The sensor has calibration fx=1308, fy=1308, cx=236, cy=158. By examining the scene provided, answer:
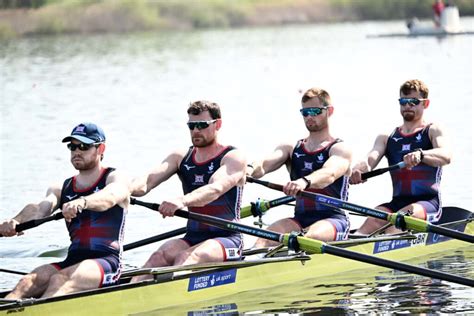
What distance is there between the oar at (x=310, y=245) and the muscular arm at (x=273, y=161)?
1.49 metres

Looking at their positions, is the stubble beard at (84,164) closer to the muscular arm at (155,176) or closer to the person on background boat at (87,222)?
the person on background boat at (87,222)

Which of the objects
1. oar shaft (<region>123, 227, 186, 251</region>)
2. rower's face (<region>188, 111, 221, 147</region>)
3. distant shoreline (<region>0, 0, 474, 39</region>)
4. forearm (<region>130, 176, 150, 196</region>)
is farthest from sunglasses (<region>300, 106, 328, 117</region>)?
distant shoreline (<region>0, 0, 474, 39</region>)

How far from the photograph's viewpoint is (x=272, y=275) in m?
11.9

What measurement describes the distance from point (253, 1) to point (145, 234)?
171 ft

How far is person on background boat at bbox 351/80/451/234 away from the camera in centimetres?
1350

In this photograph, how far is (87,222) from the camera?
10414mm

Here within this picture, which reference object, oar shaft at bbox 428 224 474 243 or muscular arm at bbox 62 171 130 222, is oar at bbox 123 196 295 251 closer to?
oar shaft at bbox 428 224 474 243

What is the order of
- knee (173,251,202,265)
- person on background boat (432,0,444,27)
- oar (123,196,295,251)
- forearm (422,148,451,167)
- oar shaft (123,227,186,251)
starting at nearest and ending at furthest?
knee (173,251,202,265) → oar shaft (123,227,186,251) → oar (123,196,295,251) → forearm (422,148,451,167) → person on background boat (432,0,444,27)

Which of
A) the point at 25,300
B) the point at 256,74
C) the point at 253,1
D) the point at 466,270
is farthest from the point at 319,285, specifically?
the point at 253,1

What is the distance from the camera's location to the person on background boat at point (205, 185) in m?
11.2

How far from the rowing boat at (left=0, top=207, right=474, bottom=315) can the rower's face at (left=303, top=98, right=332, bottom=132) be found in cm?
116

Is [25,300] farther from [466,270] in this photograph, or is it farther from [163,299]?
[466,270]

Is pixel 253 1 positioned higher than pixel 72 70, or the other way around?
pixel 253 1

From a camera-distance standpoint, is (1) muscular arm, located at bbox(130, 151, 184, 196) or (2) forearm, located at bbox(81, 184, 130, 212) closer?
(2) forearm, located at bbox(81, 184, 130, 212)
